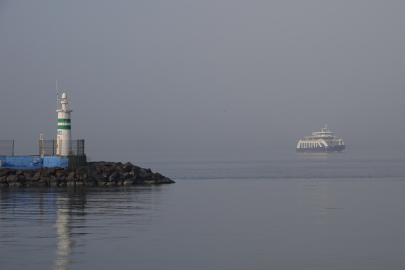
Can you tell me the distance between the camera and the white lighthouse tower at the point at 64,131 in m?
31.9

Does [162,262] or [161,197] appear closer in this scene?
[162,262]

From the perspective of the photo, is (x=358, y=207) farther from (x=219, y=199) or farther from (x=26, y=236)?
(x=26, y=236)

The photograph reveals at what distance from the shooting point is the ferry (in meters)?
169

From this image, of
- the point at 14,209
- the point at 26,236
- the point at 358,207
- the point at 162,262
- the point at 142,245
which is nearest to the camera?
the point at 162,262

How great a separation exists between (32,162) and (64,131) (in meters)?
2.83

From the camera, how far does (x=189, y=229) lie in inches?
573

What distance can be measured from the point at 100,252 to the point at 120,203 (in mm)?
9620

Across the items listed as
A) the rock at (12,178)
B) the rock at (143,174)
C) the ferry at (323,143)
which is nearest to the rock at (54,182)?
the rock at (12,178)

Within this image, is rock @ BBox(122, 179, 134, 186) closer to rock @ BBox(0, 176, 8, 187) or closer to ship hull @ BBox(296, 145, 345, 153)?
rock @ BBox(0, 176, 8, 187)

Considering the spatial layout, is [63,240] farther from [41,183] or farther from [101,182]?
[101,182]

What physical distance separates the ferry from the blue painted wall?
144271mm

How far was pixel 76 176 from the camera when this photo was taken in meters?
31.0

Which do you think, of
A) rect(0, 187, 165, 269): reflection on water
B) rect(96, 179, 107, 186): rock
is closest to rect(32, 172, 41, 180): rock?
rect(96, 179, 107, 186): rock

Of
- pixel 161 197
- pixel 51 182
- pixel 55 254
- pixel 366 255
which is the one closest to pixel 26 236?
pixel 55 254
